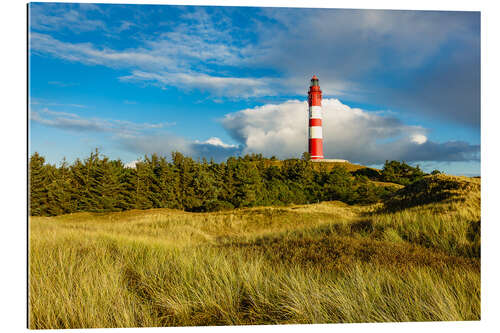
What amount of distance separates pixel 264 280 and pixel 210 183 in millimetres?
13792

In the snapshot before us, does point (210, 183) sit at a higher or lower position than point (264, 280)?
higher

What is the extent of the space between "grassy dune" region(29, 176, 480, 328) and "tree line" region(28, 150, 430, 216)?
9.24 ft


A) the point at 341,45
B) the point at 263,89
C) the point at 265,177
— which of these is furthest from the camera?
the point at 265,177

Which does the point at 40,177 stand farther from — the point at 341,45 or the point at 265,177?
the point at 265,177

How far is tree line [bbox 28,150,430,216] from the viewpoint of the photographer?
9.26 m

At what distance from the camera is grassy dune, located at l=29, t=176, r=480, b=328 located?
3.47 m

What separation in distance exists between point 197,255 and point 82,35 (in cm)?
373

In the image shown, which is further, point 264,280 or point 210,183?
point 210,183

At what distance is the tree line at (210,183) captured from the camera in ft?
30.4

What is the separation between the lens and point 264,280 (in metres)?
3.67

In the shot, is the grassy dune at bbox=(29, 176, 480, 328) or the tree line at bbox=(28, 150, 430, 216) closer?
the grassy dune at bbox=(29, 176, 480, 328)

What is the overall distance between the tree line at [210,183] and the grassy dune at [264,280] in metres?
2.82

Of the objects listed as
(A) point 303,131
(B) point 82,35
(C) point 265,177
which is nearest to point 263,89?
(A) point 303,131
